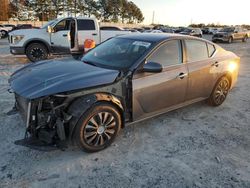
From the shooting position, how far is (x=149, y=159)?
11.1 feet

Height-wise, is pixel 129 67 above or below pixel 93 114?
above

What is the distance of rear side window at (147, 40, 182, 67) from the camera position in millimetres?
3982

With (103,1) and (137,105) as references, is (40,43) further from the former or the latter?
(103,1)

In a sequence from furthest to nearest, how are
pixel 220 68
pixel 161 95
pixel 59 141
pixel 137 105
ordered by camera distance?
pixel 220 68 → pixel 161 95 → pixel 137 105 → pixel 59 141

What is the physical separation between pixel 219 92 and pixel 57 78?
3.51m

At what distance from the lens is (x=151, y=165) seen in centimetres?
325

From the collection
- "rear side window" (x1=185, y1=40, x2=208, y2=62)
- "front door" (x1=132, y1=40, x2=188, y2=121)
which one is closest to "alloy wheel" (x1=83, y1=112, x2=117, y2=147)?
"front door" (x1=132, y1=40, x2=188, y2=121)

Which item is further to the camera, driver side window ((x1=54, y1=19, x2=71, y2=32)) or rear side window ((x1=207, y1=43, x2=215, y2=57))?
driver side window ((x1=54, y1=19, x2=71, y2=32))

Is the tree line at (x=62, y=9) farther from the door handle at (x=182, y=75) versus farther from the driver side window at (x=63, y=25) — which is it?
the door handle at (x=182, y=75)

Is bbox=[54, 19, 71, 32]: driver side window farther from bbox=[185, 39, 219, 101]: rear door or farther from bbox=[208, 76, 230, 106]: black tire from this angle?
bbox=[208, 76, 230, 106]: black tire

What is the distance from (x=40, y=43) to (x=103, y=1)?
62.8 m

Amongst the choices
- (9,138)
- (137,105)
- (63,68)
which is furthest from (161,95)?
(9,138)

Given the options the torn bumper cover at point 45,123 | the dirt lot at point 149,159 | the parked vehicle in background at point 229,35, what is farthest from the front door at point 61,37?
the parked vehicle in background at point 229,35

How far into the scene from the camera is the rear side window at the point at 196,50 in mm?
4486
